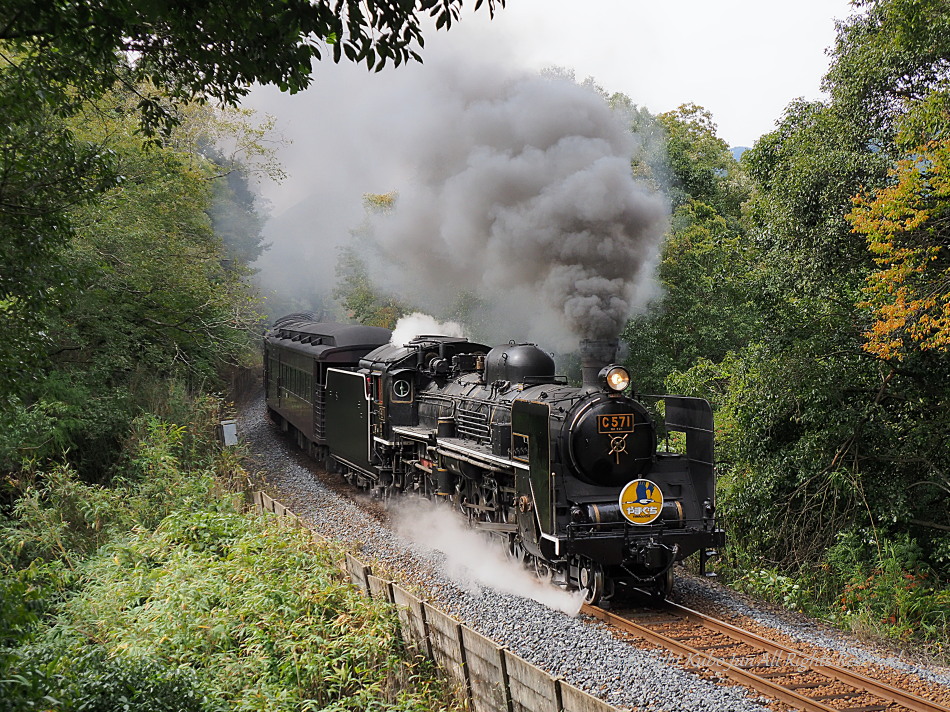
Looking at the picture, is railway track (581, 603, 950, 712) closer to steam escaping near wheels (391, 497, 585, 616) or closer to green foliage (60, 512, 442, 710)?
steam escaping near wheels (391, 497, 585, 616)

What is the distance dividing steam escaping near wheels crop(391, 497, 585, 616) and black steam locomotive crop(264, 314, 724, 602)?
19 centimetres

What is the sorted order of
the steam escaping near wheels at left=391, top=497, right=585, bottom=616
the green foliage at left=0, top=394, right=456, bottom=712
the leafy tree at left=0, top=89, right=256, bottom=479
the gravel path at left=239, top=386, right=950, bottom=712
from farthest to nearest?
1. the leafy tree at left=0, top=89, right=256, bottom=479
2. the steam escaping near wheels at left=391, top=497, right=585, bottom=616
3. the gravel path at left=239, top=386, right=950, bottom=712
4. the green foliage at left=0, top=394, right=456, bottom=712

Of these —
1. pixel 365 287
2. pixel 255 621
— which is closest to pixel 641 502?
pixel 255 621

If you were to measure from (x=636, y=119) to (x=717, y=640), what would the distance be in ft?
69.1

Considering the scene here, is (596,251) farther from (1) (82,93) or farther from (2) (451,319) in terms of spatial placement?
(2) (451,319)

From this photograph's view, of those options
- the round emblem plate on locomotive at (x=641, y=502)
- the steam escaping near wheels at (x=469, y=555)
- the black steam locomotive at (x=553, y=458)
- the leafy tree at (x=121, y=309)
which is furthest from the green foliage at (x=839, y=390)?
the leafy tree at (x=121, y=309)

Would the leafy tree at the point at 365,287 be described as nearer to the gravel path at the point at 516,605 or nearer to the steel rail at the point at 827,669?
the gravel path at the point at 516,605

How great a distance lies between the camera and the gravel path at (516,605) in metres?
5.86

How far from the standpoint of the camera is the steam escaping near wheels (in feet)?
26.9

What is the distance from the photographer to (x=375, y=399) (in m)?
12.8

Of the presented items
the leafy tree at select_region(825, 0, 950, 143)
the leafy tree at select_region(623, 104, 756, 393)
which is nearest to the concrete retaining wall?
the leafy tree at select_region(825, 0, 950, 143)

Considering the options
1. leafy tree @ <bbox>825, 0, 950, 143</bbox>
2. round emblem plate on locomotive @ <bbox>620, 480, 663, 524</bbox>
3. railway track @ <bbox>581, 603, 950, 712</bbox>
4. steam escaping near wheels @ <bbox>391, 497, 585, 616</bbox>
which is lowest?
steam escaping near wheels @ <bbox>391, 497, 585, 616</bbox>

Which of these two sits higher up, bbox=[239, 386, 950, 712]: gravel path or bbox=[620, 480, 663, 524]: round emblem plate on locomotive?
bbox=[620, 480, 663, 524]: round emblem plate on locomotive

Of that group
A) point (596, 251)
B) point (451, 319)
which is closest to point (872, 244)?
point (596, 251)
